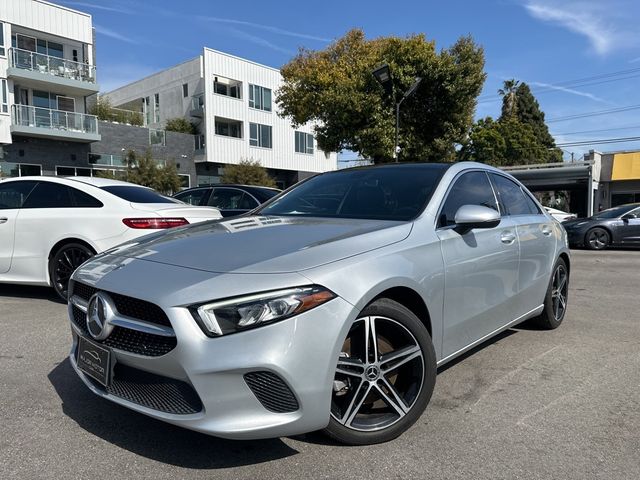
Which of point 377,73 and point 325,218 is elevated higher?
point 377,73

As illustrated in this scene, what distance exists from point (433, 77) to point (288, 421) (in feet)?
64.0

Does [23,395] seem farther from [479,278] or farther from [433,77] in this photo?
[433,77]

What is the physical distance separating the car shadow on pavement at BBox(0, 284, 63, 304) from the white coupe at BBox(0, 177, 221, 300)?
474 mm

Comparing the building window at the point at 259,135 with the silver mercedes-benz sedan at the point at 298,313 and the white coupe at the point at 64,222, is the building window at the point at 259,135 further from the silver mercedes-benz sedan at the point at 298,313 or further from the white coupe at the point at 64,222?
the silver mercedes-benz sedan at the point at 298,313

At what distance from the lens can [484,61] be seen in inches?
813

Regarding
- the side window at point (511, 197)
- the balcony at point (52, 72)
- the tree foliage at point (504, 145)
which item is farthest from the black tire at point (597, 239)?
the tree foliage at point (504, 145)

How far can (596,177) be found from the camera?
29266 mm

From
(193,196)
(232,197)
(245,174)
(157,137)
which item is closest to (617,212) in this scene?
(232,197)

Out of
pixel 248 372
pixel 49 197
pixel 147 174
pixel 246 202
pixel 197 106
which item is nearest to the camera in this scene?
pixel 248 372

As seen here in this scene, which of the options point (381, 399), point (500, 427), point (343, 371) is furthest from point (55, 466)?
point (500, 427)

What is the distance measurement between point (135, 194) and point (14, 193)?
1.52 m

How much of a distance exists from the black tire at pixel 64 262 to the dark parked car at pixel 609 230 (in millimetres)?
12847

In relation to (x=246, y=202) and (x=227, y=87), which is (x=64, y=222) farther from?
(x=227, y=87)

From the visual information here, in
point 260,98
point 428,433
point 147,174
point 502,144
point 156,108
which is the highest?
point 260,98
